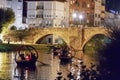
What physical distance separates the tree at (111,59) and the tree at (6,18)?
2443 inches

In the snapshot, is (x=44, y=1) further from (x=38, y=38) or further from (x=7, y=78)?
(x=7, y=78)

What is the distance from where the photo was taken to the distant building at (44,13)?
304ft

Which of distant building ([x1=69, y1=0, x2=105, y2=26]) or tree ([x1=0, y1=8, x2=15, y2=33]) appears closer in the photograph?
tree ([x1=0, y1=8, x2=15, y2=33])

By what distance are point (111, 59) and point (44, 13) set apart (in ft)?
251

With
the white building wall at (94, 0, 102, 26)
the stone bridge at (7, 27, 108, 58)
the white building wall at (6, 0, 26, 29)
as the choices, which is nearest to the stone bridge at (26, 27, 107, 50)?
the stone bridge at (7, 27, 108, 58)

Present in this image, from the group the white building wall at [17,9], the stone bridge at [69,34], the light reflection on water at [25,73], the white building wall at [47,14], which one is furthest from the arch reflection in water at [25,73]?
the white building wall at [47,14]

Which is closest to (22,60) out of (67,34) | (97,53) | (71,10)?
(97,53)

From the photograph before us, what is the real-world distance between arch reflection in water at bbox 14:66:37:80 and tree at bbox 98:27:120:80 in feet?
57.4

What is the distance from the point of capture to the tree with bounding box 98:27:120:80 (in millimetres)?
16766

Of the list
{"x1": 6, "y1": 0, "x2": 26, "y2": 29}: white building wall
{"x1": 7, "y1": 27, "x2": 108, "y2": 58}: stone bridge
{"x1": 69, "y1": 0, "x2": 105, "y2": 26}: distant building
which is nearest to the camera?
{"x1": 7, "y1": 27, "x2": 108, "y2": 58}: stone bridge

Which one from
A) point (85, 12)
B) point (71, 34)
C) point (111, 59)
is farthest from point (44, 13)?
point (111, 59)

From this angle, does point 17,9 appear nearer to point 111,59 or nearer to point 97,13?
point 97,13

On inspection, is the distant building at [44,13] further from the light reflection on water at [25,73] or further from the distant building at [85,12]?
the light reflection on water at [25,73]

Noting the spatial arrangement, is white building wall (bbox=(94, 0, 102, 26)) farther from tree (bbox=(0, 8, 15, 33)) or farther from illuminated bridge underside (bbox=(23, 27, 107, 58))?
tree (bbox=(0, 8, 15, 33))
